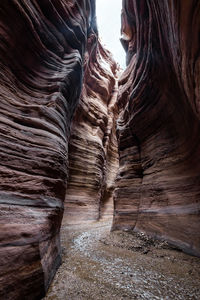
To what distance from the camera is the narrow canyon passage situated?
196cm

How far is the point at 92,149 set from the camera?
454 inches

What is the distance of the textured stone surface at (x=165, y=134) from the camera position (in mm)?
2575

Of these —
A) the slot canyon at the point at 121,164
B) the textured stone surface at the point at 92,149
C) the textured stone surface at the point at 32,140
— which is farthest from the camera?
the textured stone surface at the point at 92,149

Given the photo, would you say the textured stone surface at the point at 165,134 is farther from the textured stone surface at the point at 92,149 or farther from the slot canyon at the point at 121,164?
the textured stone surface at the point at 92,149

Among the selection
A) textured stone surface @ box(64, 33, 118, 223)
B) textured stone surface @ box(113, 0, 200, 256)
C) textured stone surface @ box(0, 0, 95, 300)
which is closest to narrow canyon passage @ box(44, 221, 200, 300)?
textured stone surface @ box(0, 0, 95, 300)

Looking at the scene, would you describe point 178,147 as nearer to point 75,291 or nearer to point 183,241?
point 183,241

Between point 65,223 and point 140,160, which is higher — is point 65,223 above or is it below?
below

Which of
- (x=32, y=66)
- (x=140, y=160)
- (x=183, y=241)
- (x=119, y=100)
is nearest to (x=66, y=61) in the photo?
(x=32, y=66)

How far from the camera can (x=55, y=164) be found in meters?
3.12

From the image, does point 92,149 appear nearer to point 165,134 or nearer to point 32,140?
point 165,134

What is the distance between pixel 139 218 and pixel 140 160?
7.85 ft

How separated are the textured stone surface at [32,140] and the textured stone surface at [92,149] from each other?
5529 millimetres

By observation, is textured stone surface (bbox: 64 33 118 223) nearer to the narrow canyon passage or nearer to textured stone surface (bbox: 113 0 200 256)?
textured stone surface (bbox: 113 0 200 256)

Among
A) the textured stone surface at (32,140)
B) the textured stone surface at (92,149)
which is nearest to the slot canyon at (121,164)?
the textured stone surface at (32,140)
